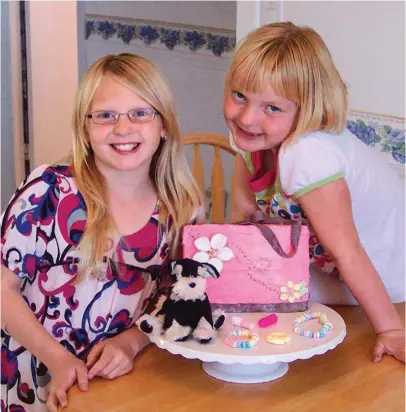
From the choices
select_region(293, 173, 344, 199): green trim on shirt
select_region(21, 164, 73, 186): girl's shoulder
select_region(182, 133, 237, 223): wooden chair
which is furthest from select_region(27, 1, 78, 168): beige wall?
select_region(293, 173, 344, 199): green trim on shirt

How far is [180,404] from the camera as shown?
1.00 m

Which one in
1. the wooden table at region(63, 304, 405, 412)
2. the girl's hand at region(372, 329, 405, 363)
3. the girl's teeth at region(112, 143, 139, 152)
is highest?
the girl's teeth at region(112, 143, 139, 152)

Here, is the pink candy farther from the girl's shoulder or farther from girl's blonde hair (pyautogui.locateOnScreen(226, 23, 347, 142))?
the girl's shoulder

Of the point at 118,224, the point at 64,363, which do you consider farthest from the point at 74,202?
the point at 64,363

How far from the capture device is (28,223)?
1193 mm

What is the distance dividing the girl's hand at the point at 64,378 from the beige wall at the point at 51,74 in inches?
56.3

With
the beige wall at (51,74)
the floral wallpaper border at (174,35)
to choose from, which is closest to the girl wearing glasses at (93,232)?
the beige wall at (51,74)

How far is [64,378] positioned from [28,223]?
30 centimetres

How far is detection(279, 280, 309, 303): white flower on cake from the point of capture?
1141 millimetres

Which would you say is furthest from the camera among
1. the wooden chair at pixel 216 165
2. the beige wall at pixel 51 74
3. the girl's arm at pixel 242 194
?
the beige wall at pixel 51 74

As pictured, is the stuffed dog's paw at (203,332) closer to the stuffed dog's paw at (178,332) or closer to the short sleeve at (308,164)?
the stuffed dog's paw at (178,332)

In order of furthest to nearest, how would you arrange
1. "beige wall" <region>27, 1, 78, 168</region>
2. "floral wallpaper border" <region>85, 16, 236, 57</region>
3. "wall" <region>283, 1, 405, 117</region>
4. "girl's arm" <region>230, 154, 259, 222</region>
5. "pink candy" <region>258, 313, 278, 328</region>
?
"floral wallpaper border" <region>85, 16, 236, 57</region>
"beige wall" <region>27, 1, 78, 168</region>
"wall" <region>283, 1, 405, 117</region>
"girl's arm" <region>230, 154, 259, 222</region>
"pink candy" <region>258, 313, 278, 328</region>

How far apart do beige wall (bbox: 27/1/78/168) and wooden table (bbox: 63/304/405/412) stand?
1.42 m

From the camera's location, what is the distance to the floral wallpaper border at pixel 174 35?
308 cm
